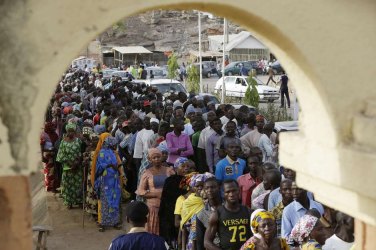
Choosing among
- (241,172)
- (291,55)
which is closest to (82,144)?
(241,172)

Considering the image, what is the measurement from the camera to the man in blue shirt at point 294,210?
586 cm

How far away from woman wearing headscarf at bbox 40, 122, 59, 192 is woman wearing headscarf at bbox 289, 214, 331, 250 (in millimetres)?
6534

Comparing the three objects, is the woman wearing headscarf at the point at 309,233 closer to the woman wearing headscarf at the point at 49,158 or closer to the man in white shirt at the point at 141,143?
the man in white shirt at the point at 141,143

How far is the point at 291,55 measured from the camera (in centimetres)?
313

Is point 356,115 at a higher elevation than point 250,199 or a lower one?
higher

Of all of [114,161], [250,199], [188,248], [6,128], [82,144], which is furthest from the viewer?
[82,144]

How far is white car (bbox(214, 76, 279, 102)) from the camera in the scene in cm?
2527

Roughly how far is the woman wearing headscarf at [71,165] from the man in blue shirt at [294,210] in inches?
181

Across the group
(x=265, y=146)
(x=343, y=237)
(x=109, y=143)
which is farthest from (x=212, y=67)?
(x=343, y=237)

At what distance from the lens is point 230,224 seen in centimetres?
578

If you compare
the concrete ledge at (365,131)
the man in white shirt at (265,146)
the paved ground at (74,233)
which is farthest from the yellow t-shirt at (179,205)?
the concrete ledge at (365,131)

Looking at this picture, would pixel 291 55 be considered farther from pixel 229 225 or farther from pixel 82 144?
pixel 82 144

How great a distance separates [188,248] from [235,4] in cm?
404

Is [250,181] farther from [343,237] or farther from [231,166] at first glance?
[343,237]
